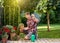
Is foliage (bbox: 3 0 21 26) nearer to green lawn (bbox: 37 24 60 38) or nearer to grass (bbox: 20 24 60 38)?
grass (bbox: 20 24 60 38)

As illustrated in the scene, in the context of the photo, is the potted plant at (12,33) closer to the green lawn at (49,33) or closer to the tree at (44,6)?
the green lawn at (49,33)

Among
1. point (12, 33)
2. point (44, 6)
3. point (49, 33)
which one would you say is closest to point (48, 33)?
point (49, 33)

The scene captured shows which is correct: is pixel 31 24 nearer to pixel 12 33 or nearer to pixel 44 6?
pixel 12 33

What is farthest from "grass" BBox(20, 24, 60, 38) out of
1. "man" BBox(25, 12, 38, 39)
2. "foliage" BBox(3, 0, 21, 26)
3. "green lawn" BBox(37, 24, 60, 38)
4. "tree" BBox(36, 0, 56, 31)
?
"tree" BBox(36, 0, 56, 31)

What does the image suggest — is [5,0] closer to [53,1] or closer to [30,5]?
[30,5]

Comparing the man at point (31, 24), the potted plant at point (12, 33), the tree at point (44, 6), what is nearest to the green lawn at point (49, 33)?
the tree at point (44, 6)

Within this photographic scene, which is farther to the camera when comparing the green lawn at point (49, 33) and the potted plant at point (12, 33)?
the green lawn at point (49, 33)

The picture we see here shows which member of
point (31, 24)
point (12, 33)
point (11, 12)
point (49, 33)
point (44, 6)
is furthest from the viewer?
point (49, 33)

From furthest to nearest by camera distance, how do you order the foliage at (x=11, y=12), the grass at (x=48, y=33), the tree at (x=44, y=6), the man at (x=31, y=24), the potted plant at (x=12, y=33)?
the tree at (x=44, y=6) → the grass at (x=48, y=33) → the foliage at (x=11, y=12) → the man at (x=31, y=24) → the potted plant at (x=12, y=33)

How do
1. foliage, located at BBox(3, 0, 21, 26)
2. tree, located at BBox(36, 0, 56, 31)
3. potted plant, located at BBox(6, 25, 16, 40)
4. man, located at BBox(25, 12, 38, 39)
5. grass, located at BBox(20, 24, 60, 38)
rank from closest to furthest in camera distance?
1. potted plant, located at BBox(6, 25, 16, 40)
2. man, located at BBox(25, 12, 38, 39)
3. foliage, located at BBox(3, 0, 21, 26)
4. grass, located at BBox(20, 24, 60, 38)
5. tree, located at BBox(36, 0, 56, 31)

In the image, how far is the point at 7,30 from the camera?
12.1 metres

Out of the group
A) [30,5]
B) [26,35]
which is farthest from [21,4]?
[26,35]

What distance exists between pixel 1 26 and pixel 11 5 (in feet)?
4.63

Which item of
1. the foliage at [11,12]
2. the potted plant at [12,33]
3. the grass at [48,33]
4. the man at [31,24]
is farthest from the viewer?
the grass at [48,33]
